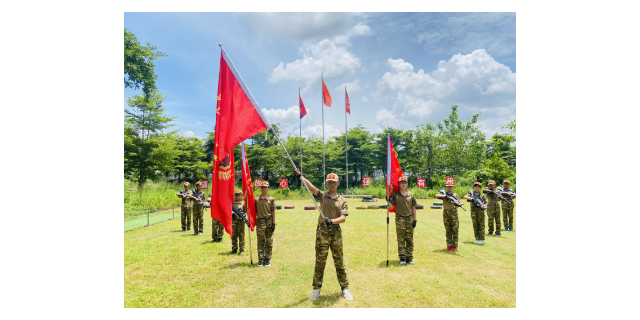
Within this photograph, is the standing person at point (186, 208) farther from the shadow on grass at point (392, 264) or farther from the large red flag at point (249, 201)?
the shadow on grass at point (392, 264)

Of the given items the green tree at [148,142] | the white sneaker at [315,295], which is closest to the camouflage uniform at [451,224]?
the white sneaker at [315,295]

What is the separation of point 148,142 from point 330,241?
34.0 metres

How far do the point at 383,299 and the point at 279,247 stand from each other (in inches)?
222

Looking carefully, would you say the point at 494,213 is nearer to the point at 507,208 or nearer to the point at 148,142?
the point at 507,208

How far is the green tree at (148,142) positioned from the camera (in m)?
32.7

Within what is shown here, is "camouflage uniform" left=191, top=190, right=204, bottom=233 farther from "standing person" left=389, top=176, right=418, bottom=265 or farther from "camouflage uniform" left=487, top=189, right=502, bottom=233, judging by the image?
"camouflage uniform" left=487, top=189, right=502, bottom=233

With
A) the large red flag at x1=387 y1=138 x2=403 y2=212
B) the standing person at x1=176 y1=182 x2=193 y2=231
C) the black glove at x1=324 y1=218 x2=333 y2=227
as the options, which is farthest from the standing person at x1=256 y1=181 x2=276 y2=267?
the standing person at x1=176 y1=182 x2=193 y2=231

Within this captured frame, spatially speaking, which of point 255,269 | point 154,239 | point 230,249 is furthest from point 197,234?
point 255,269

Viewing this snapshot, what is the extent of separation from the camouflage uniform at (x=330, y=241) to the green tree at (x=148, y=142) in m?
33.0

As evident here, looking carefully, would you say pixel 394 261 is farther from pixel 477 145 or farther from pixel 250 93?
pixel 477 145

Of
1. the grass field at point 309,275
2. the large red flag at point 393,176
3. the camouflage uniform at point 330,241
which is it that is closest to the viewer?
the camouflage uniform at point 330,241

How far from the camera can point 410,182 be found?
49.2 meters

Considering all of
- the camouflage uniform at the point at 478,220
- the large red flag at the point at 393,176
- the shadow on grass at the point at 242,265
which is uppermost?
the large red flag at the point at 393,176

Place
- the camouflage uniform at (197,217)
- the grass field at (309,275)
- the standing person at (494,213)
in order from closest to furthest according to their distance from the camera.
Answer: the grass field at (309,275) → the standing person at (494,213) → the camouflage uniform at (197,217)
